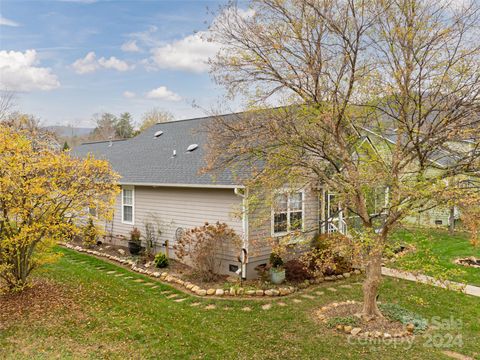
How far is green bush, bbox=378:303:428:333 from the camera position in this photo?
22.4ft

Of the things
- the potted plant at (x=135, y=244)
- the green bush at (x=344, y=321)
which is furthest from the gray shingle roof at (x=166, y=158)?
the green bush at (x=344, y=321)

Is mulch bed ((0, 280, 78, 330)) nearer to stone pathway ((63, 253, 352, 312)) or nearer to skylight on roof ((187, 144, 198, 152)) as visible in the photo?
stone pathway ((63, 253, 352, 312))

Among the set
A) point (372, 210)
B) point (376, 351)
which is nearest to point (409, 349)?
point (376, 351)

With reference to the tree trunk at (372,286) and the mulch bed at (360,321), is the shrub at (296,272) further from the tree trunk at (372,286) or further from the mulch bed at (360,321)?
the tree trunk at (372,286)

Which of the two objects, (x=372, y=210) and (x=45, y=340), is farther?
(x=372, y=210)

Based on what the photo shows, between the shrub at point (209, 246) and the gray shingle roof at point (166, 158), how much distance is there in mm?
1376

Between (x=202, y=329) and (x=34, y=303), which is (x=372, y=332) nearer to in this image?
(x=202, y=329)

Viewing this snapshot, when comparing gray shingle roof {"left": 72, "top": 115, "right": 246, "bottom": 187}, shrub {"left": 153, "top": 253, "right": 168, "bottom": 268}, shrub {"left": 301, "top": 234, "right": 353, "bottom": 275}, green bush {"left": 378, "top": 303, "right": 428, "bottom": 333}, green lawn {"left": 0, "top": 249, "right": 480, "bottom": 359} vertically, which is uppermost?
gray shingle roof {"left": 72, "top": 115, "right": 246, "bottom": 187}

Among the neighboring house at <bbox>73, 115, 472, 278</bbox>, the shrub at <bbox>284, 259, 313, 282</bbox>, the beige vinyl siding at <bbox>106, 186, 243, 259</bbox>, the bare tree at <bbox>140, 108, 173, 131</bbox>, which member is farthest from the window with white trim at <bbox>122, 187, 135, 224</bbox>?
the bare tree at <bbox>140, 108, 173, 131</bbox>

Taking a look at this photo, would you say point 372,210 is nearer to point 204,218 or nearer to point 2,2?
point 204,218

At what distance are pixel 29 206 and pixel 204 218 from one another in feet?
16.3

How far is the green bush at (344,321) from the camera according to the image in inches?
269

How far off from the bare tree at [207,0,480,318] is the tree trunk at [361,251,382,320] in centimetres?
2

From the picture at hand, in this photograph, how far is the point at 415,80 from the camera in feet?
20.2
